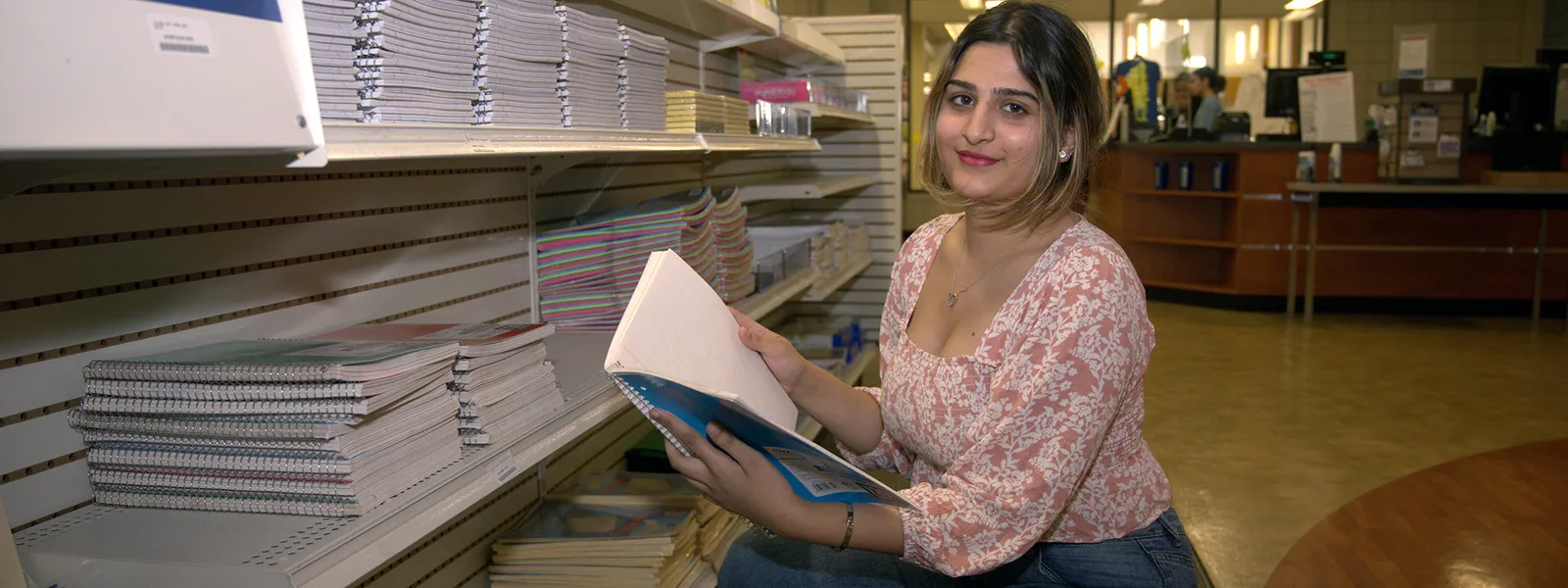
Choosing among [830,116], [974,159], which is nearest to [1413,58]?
[830,116]

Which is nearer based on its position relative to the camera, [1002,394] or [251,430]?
[251,430]

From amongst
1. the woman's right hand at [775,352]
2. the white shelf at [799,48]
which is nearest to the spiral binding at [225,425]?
the woman's right hand at [775,352]

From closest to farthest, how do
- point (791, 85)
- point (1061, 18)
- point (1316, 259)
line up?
point (1061, 18) < point (791, 85) < point (1316, 259)

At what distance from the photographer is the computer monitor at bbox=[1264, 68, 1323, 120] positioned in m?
8.16

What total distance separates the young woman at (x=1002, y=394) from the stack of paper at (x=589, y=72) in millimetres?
456

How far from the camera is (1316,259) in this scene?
7.60 metres

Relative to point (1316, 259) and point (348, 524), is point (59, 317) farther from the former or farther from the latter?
point (1316, 259)

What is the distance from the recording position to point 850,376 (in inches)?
160

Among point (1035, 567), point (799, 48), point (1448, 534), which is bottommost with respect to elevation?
point (1448, 534)

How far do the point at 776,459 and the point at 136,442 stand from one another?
0.76m

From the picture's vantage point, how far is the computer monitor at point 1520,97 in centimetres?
766

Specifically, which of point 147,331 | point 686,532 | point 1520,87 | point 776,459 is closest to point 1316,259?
point 1520,87

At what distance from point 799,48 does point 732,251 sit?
1359 millimetres

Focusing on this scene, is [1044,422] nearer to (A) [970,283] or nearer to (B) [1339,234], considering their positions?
(A) [970,283]
